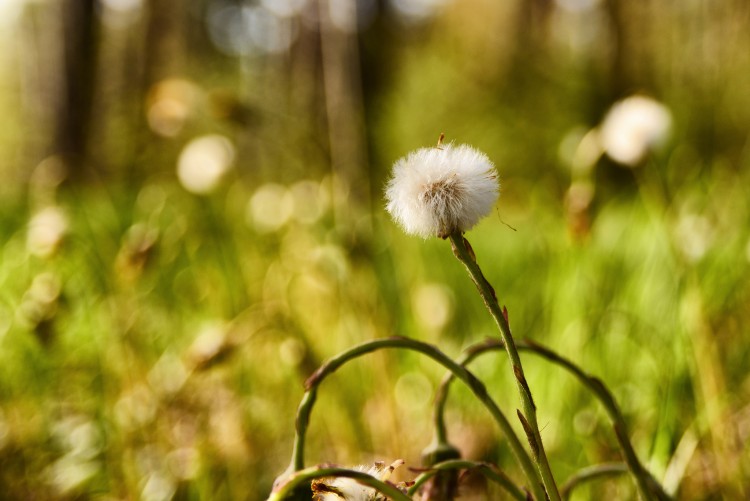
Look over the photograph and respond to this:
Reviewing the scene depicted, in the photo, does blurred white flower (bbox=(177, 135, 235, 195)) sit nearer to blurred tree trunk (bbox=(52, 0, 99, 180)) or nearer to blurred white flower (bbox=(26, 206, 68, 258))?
blurred white flower (bbox=(26, 206, 68, 258))

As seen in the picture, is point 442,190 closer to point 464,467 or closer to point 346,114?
point 464,467

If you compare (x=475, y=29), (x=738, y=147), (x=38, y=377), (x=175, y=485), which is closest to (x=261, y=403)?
(x=175, y=485)

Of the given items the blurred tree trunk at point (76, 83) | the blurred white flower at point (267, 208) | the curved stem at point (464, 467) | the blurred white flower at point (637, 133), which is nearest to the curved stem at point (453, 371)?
the curved stem at point (464, 467)

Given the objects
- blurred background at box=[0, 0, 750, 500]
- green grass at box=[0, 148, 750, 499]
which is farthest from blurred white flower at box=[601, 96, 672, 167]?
green grass at box=[0, 148, 750, 499]

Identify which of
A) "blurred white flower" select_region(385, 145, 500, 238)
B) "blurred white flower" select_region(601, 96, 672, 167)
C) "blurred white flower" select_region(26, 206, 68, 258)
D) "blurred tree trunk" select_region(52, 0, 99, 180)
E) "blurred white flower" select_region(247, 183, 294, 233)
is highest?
"blurred tree trunk" select_region(52, 0, 99, 180)

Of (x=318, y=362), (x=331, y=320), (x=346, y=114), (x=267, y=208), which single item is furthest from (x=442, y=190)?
(x=267, y=208)

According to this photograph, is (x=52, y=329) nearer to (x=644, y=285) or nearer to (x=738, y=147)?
(x=644, y=285)
